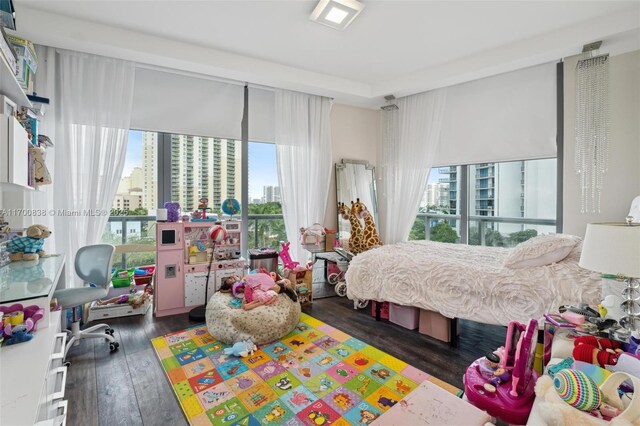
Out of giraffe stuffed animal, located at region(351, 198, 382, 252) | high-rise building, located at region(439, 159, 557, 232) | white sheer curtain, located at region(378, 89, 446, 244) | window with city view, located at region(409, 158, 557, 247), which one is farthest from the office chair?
high-rise building, located at region(439, 159, 557, 232)

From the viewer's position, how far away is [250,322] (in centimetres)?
246

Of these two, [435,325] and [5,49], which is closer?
[5,49]

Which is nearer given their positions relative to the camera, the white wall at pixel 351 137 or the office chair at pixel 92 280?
the office chair at pixel 92 280

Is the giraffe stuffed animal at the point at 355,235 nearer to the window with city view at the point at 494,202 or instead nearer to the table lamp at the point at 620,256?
the window with city view at the point at 494,202

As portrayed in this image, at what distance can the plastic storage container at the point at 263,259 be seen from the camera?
12.3 ft

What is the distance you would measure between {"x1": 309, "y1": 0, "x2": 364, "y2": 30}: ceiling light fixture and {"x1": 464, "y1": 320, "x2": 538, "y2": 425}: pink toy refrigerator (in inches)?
99.6

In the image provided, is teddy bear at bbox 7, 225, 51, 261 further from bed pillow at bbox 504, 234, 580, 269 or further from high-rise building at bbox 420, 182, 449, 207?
high-rise building at bbox 420, 182, 449, 207

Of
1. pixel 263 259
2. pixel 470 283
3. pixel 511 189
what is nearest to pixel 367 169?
pixel 511 189

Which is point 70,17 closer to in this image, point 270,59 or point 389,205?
point 270,59

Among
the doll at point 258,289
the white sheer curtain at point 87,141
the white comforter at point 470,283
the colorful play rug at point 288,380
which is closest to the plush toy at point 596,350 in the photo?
the white comforter at point 470,283

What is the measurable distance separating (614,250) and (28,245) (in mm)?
3817

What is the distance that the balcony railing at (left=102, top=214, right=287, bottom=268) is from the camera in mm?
3507

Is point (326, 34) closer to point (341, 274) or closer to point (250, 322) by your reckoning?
point (250, 322)

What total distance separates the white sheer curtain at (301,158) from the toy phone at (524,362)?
3.00 meters
